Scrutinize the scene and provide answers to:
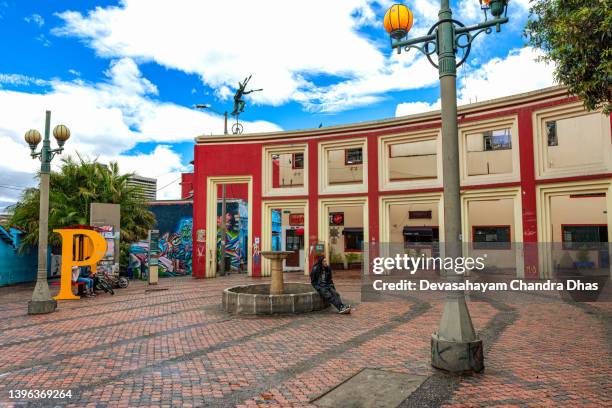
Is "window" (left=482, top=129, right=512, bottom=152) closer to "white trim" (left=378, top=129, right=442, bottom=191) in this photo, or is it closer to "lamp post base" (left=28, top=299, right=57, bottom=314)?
"white trim" (left=378, top=129, right=442, bottom=191)

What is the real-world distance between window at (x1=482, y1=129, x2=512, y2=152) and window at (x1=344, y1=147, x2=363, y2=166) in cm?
814

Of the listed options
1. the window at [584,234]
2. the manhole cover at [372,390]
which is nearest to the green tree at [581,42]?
the manhole cover at [372,390]

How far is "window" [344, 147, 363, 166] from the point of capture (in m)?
29.0

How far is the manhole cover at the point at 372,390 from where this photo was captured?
5352 millimetres

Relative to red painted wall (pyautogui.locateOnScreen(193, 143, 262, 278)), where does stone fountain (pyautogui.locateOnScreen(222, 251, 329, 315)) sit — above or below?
below

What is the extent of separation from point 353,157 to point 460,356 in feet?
77.6

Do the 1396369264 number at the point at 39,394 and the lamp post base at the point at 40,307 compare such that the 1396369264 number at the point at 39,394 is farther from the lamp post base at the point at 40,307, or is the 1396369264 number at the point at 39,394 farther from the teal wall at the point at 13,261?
the teal wall at the point at 13,261

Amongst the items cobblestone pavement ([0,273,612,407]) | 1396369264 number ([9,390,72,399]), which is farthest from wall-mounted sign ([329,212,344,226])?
1396369264 number ([9,390,72,399])

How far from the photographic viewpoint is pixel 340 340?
336 inches

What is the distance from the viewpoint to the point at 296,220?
100 ft

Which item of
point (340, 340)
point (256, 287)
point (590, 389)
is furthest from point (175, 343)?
point (590, 389)

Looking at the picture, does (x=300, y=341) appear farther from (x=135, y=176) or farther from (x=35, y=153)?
(x=135, y=176)

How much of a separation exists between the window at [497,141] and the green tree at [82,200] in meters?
20.4

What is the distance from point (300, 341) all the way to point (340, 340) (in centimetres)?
83
